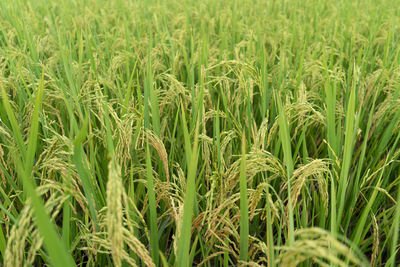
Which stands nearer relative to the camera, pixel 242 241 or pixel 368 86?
pixel 242 241

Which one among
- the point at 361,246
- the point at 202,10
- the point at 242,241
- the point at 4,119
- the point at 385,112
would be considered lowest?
the point at 361,246

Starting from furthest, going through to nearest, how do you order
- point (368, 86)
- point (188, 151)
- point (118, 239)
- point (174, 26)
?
1. point (174, 26)
2. point (368, 86)
3. point (188, 151)
4. point (118, 239)

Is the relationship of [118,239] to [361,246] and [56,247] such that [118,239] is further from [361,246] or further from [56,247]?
[361,246]

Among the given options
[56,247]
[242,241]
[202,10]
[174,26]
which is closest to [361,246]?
[242,241]

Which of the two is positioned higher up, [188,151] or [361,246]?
[188,151]

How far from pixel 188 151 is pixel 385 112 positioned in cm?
104

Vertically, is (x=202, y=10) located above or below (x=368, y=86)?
above

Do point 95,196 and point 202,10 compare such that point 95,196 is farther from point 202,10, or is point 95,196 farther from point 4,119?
point 202,10

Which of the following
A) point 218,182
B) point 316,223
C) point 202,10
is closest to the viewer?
point 218,182

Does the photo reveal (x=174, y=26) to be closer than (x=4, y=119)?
No

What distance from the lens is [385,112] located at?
4.70 feet

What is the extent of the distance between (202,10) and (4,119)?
290cm

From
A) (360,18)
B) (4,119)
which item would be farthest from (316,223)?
(360,18)

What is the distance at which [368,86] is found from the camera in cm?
167
